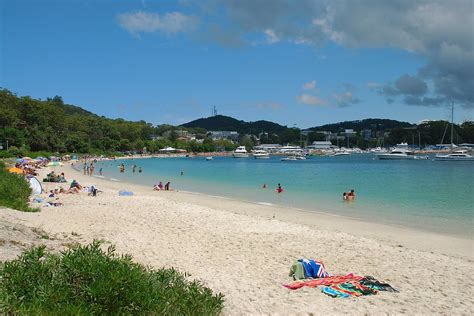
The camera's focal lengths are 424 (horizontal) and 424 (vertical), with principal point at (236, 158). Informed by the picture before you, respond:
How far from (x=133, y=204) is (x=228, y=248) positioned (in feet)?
32.5

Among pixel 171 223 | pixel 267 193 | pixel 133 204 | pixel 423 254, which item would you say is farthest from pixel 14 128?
pixel 423 254

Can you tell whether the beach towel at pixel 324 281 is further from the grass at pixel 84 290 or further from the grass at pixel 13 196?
the grass at pixel 13 196

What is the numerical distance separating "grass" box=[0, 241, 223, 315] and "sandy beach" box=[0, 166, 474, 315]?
1.59 metres

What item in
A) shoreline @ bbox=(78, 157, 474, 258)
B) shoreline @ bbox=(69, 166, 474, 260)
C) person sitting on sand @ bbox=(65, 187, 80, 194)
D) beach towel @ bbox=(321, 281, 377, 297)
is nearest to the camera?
beach towel @ bbox=(321, 281, 377, 297)

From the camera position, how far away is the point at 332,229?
16125 millimetres

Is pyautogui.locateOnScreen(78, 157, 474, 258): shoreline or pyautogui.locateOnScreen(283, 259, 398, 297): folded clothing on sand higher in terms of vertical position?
pyautogui.locateOnScreen(283, 259, 398, 297): folded clothing on sand

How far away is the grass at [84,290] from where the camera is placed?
4473mm

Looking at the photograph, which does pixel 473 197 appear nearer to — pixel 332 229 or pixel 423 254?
pixel 332 229

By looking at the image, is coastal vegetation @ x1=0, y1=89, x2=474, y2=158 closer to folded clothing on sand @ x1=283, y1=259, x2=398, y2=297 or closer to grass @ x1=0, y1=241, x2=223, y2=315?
folded clothing on sand @ x1=283, y1=259, x2=398, y2=297

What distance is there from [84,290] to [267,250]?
7.32 m

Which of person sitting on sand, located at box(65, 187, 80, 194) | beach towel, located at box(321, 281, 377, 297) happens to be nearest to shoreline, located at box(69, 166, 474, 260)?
beach towel, located at box(321, 281, 377, 297)

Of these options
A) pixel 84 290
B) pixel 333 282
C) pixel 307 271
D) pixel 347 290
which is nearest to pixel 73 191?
pixel 307 271

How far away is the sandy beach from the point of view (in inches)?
288

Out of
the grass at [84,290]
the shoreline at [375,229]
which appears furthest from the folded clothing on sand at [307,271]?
the shoreline at [375,229]
